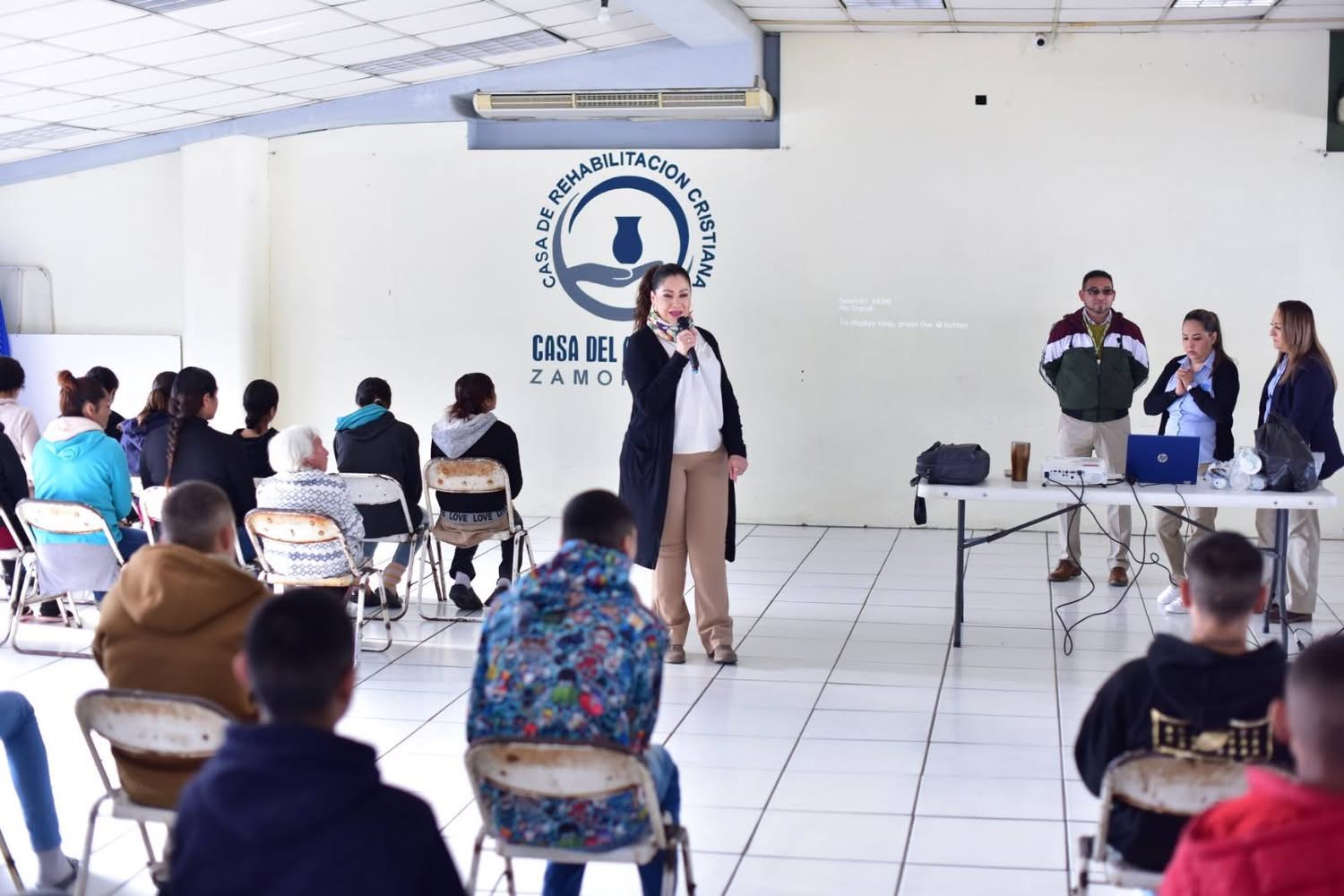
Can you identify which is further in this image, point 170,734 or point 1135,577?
point 1135,577

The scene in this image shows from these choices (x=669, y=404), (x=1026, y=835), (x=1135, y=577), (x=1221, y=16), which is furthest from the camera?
(x=1221, y=16)

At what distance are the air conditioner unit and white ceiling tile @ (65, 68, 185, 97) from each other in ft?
6.19

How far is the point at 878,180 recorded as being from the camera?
335 inches

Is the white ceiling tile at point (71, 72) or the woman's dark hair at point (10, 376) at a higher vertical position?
the white ceiling tile at point (71, 72)

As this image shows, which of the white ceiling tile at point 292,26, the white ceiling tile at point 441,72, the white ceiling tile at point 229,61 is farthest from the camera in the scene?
the white ceiling tile at point 441,72

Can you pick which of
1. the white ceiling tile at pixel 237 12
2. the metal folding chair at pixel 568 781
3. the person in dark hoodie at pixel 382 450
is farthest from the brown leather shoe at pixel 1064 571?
the metal folding chair at pixel 568 781

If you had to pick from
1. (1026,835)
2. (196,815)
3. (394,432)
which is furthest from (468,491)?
(196,815)

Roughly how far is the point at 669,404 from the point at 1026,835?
2.15m

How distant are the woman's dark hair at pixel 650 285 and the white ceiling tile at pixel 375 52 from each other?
3.13 metres

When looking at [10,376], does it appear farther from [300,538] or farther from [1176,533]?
[1176,533]

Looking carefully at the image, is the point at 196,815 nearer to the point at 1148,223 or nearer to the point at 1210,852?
the point at 1210,852

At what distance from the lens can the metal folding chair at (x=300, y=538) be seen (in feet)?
17.0

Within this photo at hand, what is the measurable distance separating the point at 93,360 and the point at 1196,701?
881cm

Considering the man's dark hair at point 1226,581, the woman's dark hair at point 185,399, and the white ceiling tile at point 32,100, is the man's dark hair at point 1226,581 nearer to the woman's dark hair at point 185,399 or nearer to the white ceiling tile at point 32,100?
the woman's dark hair at point 185,399
